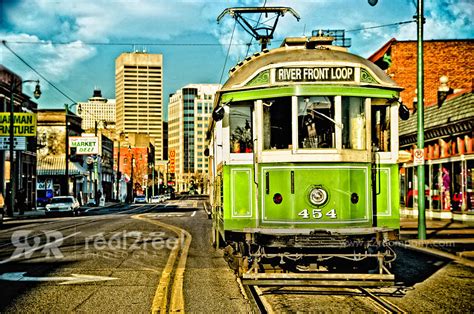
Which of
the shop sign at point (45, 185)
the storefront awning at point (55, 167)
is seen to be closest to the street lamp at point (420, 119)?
the shop sign at point (45, 185)

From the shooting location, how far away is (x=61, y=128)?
73375 millimetres

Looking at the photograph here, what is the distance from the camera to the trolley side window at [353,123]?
382 inches

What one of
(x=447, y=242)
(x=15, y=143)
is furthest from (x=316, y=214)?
(x=15, y=143)

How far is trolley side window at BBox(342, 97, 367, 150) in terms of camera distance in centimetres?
970

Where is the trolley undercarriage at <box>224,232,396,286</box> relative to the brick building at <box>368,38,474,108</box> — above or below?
below

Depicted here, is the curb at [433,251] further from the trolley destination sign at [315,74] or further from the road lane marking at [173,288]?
the road lane marking at [173,288]

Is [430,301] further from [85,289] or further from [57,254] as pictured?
[57,254]

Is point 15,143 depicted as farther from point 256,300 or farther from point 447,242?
point 256,300

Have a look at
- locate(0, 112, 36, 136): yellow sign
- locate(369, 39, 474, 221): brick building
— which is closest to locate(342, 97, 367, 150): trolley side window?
locate(369, 39, 474, 221): brick building

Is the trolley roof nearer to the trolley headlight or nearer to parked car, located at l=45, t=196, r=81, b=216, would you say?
the trolley headlight

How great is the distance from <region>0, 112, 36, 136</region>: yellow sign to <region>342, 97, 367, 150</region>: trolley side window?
36.8m

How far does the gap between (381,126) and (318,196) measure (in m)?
1.82

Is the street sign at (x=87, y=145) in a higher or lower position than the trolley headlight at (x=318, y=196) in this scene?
higher

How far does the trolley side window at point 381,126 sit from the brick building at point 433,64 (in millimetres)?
29371
